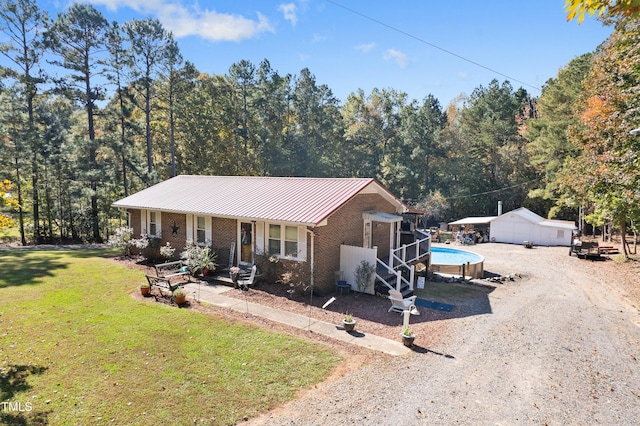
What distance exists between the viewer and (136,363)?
7.96m

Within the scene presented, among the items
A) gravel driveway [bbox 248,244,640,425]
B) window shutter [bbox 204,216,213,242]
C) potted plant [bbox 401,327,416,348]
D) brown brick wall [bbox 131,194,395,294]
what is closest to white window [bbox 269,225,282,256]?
brown brick wall [bbox 131,194,395,294]

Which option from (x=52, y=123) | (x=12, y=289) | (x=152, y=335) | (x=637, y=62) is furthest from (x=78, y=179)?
(x=637, y=62)

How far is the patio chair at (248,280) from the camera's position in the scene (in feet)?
46.0

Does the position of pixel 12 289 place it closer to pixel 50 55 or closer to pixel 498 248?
pixel 50 55

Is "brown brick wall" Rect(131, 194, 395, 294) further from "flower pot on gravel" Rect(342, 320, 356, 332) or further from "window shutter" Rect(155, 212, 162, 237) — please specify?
"flower pot on gravel" Rect(342, 320, 356, 332)

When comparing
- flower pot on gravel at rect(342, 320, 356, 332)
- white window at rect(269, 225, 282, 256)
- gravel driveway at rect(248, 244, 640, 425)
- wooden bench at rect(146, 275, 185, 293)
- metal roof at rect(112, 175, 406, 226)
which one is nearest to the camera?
gravel driveway at rect(248, 244, 640, 425)

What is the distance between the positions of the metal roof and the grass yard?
4740 millimetres

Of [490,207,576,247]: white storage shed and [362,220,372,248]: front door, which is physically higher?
[362,220,372,248]: front door

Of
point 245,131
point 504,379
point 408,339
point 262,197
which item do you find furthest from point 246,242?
point 245,131

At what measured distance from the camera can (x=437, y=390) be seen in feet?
24.0

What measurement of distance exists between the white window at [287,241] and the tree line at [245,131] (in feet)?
50.0

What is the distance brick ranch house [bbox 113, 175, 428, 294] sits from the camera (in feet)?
45.0

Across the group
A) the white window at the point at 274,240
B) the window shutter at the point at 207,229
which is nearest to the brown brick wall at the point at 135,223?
the window shutter at the point at 207,229

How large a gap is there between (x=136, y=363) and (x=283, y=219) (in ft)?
22.3
